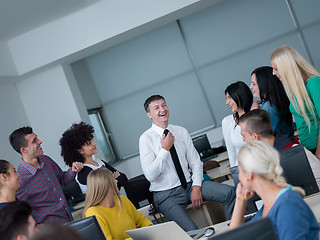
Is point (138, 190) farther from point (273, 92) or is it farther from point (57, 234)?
A: point (57, 234)

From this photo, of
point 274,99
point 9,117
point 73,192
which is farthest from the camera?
point 73,192

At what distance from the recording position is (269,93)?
338 cm

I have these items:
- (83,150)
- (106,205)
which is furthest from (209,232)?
(83,150)

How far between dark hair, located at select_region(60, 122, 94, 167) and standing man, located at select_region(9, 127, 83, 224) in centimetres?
49

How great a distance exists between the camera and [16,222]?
1777 mm

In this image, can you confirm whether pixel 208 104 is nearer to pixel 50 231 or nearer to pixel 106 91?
pixel 106 91

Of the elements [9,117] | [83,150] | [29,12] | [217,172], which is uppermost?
[29,12]

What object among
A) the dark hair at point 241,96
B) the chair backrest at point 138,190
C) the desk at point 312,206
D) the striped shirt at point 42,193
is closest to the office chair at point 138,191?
the chair backrest at point 138,190

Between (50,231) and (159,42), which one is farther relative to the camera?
(159,42)

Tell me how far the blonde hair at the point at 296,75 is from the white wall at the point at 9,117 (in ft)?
12.4

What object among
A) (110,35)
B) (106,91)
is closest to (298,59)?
(110,35)

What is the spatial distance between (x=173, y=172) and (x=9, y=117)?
3.14 m

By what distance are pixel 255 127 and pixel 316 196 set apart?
1.76ft

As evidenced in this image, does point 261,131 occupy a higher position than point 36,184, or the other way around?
point 36,184
